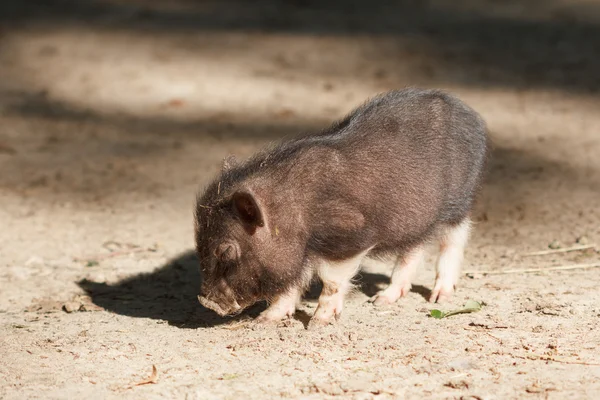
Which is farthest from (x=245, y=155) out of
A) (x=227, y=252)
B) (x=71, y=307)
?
(x=227, y=252)

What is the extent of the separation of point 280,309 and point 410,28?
8.00m

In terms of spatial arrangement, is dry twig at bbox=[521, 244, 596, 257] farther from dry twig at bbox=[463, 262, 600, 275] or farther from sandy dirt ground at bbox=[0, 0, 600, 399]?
dry twig at bbox=[463, 262, 600, 275]

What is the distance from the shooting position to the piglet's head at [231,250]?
5.10 meters

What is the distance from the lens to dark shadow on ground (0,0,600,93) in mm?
11336

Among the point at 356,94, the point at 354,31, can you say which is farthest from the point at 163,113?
the point at 354,31

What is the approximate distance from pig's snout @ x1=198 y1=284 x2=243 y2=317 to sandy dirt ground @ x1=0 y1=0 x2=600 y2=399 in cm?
16

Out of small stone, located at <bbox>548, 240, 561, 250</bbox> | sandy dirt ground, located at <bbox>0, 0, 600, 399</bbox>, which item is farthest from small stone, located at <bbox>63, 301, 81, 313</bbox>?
small stone, located at <bbox>548, 240, 561, 250</bbox>

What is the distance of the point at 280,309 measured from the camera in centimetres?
552

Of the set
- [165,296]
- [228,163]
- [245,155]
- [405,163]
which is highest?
[405,163]

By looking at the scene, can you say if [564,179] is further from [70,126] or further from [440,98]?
[70,126]

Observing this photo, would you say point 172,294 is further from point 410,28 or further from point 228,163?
point 410,28

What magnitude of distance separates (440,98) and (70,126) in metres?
5.22

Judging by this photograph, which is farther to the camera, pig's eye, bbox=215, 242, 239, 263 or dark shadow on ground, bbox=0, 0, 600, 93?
dark shadow on ground, bbox=0, 0, 600, 93

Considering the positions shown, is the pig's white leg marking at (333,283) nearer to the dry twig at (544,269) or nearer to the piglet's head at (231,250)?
the piglet's head at (231,250)
